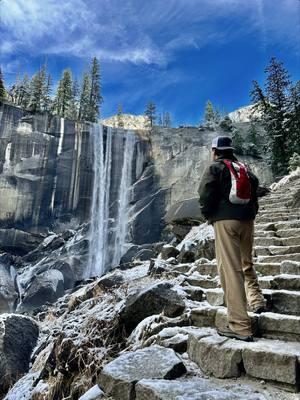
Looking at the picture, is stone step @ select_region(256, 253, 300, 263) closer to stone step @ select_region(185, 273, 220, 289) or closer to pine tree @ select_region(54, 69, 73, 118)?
stone step @ select_region(185, 273, 220, 289)

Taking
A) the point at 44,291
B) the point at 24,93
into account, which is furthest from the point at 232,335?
the point at 24,93

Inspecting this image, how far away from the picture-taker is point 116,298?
5.30 metres

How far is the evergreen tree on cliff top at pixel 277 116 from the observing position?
960 inches

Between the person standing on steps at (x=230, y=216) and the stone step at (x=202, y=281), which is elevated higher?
the person standing on steps at (x=230, y=216)

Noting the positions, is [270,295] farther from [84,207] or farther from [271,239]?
[84,207]

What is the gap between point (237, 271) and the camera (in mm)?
3186

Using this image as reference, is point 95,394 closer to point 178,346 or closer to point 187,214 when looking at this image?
point 178,346

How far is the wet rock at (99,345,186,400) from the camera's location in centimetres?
261

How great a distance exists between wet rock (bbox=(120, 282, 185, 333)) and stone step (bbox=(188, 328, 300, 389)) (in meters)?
1.16

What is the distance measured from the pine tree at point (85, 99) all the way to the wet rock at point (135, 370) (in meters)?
43.6

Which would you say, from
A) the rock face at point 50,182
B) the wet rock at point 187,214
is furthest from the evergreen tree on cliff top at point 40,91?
the wet rock at point 187,214

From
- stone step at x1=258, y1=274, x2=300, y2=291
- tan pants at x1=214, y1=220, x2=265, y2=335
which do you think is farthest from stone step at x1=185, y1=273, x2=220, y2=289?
tan pants at x1=214, y1=220, x2=265, y2=335

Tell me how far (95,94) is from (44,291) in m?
33.0

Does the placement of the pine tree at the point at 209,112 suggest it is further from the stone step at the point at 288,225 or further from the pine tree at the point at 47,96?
the stone step at the point at 288,225
